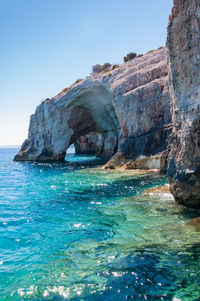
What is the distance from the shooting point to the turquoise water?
15.9 feet

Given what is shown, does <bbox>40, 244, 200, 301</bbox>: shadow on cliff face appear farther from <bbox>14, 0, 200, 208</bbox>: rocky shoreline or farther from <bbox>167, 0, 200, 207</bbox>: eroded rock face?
<bbox>14, 0, 200, 208</bbox>: rocky shoreline

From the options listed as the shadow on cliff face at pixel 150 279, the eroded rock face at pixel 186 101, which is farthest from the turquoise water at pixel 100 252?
the eroded rock face at pixel 186 101

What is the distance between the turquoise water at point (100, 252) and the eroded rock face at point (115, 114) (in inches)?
546

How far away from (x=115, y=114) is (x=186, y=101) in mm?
26829

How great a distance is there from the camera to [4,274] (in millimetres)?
5648

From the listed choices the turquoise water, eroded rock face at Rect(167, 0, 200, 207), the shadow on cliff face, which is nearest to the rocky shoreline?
eroded rock face at Rect(167, 0, 200, 207)

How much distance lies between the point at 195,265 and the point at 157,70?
77.5ft

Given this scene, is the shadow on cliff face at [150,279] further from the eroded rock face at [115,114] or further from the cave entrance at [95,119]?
the cave entrance at [95,119]

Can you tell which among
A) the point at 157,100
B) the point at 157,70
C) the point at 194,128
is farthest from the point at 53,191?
the point at 157,70

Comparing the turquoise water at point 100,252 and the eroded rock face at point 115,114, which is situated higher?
the eroded rock face at point 115,114

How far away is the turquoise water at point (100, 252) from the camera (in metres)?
4.85

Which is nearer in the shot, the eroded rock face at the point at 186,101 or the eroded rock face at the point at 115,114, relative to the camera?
the eroded rock face at the point at 186,101

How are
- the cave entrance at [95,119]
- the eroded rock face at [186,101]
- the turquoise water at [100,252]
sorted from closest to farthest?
the turquoise water at [100,252]
the eroded rock face at [186,101]
the cave entrance at [95,119]

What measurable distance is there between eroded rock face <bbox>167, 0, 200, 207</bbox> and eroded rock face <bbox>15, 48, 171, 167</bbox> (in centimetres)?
1205
